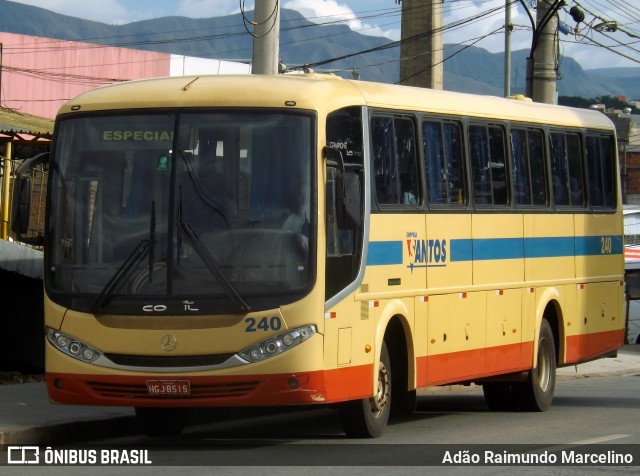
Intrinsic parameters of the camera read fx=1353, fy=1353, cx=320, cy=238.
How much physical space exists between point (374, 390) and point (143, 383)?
213cm

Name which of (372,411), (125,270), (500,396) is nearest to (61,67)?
(500,396)

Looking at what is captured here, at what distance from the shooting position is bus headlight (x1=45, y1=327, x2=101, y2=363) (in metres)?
11.5

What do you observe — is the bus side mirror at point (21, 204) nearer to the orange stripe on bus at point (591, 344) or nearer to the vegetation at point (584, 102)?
the orange stripe on bus at point (591, 344)

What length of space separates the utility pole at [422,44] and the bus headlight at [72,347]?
47.9 ft

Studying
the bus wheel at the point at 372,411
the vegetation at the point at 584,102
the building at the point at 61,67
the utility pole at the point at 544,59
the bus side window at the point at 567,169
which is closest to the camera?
the bus wheel at the point at 372,411

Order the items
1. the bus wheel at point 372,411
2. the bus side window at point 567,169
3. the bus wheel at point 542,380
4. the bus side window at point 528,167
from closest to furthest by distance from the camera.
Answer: the bus wheel at point 372,411
the bus side window at point 528,167
the bus wheel at point 542,380
the bus side window at point 567,169

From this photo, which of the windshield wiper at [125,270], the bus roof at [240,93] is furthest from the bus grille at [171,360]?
the bus roof at [240,93]

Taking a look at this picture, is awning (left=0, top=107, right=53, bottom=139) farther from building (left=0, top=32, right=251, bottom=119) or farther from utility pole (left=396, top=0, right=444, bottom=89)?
building (left=0, top=32, right=251, bottom=119)

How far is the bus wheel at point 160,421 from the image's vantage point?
13.0 metres

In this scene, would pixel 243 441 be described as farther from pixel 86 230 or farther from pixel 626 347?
pixel 626 347

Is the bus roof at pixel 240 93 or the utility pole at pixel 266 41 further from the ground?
the utility pole at pixel 266 41

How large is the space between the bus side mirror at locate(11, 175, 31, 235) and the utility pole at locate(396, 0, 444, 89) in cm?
1434

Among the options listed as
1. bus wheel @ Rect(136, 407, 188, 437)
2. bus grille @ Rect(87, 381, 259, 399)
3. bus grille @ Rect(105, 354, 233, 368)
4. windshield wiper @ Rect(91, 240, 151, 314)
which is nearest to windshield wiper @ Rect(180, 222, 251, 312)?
windshield wiper @ Rect(91, 240, 151, 314)

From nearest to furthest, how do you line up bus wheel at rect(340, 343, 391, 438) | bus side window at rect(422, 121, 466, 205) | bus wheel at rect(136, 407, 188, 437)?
bus wheel at rect(340, 343, 391, 438), bus wheel at rect(136, 407, 188, 437), bus side window at rect(422, 121, 466, 205)
